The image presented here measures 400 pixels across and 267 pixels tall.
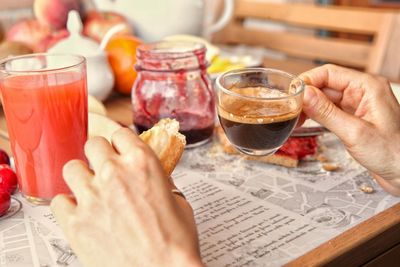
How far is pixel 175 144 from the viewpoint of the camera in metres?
0.65

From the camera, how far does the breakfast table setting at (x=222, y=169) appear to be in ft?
2.00

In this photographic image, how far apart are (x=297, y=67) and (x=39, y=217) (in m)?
0.95

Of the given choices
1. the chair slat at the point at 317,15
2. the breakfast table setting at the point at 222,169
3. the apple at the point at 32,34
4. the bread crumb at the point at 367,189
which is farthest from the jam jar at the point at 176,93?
the chair slat at the point at 317,15

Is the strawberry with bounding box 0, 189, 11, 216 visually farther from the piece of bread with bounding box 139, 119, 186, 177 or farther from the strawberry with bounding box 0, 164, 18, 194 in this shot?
the piece of bread with bounding box 139, 119, 186, 177

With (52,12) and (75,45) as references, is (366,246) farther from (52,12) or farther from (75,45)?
(52,12)

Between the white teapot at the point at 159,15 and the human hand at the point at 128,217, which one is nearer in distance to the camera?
the human hand at the point at 128,217

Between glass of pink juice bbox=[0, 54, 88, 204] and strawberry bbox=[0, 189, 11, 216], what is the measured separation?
0.13 feet

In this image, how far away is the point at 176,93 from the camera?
92 centimetres

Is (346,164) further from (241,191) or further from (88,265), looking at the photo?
(88,265)

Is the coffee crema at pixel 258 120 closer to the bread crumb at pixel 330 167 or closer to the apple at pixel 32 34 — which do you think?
the bread crumb at pixel 330 167

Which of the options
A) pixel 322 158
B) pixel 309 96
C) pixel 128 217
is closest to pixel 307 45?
pixel 322 158

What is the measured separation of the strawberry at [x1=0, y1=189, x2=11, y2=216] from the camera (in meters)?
0.67

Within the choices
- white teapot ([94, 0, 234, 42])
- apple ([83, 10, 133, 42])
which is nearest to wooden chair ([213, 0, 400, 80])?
white teapot ([94, 0, 234, 42])

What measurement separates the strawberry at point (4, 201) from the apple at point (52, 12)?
74cm
